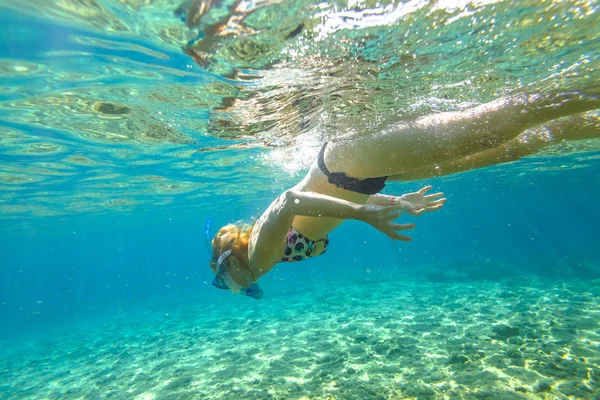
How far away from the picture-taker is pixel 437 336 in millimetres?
10008

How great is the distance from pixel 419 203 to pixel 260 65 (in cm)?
475

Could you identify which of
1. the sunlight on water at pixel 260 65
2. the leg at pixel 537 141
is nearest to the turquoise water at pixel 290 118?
the sunlight on water at pixel 260 65

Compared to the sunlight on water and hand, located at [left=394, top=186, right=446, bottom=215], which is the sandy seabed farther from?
the sunlight on water

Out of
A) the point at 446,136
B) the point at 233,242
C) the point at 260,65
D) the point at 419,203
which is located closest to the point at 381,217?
the point at 419,203

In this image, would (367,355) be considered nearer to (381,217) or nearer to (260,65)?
(381,217)

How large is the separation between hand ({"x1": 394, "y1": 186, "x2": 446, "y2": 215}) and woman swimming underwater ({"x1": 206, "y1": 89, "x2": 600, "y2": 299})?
0.03ft

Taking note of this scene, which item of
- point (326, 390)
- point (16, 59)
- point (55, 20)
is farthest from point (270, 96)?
point (326, 390)

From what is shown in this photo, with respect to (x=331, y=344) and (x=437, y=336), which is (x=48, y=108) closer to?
(x=331, y=344)

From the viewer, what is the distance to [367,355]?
9.04 metres

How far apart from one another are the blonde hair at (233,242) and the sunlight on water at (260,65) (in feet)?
11.3

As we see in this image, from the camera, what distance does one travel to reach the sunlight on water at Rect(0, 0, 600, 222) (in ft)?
16.8

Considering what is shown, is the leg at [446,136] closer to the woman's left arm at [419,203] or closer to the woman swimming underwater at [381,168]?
the woman swimming underwater at [381,168]

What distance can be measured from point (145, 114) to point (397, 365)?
10419mm

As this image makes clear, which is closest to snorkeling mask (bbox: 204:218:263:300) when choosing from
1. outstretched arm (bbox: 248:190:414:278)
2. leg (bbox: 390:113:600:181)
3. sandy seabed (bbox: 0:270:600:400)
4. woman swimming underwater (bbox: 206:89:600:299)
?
woman swimming underwater (bbox: 206:89:600:299)
